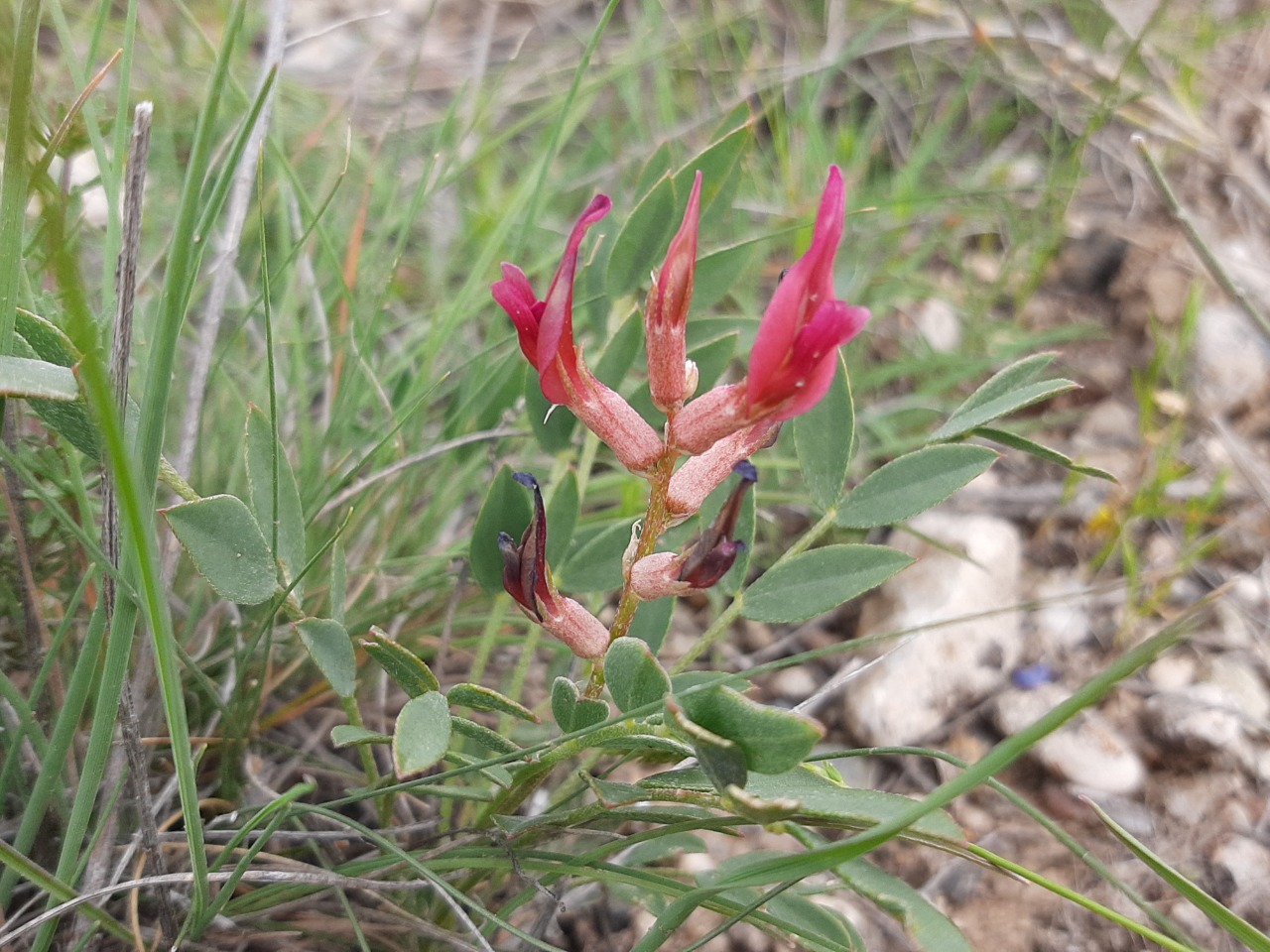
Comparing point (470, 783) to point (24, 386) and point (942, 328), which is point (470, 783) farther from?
point (942, 328)

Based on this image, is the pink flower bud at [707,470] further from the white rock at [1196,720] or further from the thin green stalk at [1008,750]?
the white rock at [1196,720]

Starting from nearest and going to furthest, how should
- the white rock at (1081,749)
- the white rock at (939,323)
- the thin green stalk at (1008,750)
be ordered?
the thin green stalk at (1008,750) → the white rock at (1081,749) → the white rock at (939,323)

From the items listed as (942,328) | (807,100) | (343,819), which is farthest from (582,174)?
(343,819)

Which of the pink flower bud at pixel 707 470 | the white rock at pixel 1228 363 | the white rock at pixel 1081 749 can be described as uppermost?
the pink flower bud at pixel 707 470

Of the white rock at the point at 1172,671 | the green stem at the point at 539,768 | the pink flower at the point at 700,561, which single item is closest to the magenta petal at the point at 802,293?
the pink flower at the point at 700,561

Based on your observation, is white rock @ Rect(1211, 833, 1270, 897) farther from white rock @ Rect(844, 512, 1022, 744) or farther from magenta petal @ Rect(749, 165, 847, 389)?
magenta petal @ Rect(749, 165, 847, 389)

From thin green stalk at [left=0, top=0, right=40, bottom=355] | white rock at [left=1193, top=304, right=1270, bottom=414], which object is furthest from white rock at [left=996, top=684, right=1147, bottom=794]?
thin green stalk at [left=0, top=0, right=40, bottom=355]
